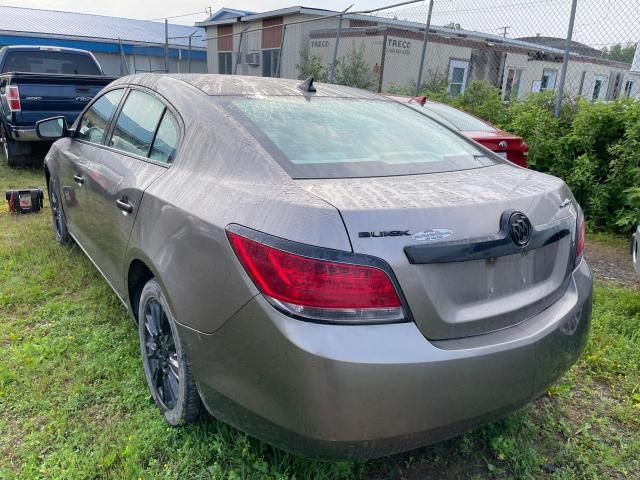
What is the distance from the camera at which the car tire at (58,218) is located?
4324 millimetres

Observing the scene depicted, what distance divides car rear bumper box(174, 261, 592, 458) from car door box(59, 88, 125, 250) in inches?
78.8

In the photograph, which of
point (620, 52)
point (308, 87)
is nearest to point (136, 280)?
point (308, 87)

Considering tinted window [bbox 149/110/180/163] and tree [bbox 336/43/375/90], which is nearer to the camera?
tinted window [bbox 149/110/180/163]

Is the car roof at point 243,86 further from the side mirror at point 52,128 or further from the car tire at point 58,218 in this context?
the car tire at point 58,218

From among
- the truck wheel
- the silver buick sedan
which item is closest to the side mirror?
the silver buick sedan

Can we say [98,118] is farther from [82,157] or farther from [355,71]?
[355,71]

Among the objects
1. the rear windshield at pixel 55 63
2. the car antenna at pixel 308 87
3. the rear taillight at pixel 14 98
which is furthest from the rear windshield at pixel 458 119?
the rear windshield at pixel 55 63

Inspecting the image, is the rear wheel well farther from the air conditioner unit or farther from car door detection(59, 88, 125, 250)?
the air conditioner unit

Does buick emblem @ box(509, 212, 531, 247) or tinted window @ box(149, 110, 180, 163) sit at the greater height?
tinted window @ box(149, 110, 180, 163)

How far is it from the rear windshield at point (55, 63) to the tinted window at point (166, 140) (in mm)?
8491

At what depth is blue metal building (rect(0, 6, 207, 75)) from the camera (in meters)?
27.8

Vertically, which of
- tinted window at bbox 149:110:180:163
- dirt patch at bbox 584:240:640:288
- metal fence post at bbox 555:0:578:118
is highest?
metal fence post at bbox 555:0:578:118

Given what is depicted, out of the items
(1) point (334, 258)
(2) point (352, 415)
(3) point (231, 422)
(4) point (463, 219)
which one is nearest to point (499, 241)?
(4) point (463, 219)

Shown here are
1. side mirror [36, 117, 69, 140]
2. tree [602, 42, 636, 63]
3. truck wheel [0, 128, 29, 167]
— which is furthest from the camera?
truck wheel [0, 128, 29, 167]
